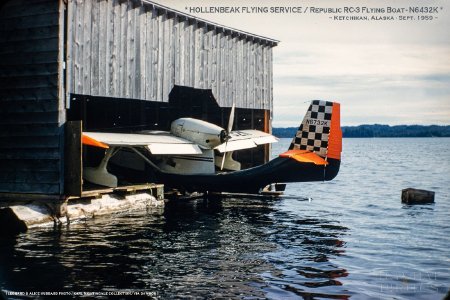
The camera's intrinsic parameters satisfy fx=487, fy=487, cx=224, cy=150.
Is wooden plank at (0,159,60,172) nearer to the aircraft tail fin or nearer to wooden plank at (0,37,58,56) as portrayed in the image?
wooden plank at (0,37,58,56)

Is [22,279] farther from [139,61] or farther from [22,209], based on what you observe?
[139,61]

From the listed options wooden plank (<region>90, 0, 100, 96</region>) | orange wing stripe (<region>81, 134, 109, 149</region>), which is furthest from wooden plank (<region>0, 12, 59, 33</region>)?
orange wing stripe (<region>81, 134, 109, 149</region>)

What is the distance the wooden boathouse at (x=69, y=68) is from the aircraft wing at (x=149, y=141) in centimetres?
121

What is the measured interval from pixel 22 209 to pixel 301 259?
8.58 meters

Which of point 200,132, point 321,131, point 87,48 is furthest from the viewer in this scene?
point 200,132

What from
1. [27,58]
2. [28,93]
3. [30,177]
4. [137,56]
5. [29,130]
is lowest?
[30,177]

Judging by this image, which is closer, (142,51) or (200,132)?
(142,51)

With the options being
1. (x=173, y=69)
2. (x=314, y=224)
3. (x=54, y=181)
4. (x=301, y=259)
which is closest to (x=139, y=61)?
(x=173, y=69)

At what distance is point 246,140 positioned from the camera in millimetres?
23906

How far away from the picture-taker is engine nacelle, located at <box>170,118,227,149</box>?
20.7 metres

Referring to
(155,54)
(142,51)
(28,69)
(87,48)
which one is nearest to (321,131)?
(155,54)

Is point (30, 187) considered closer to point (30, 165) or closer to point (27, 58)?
point (30, 165)

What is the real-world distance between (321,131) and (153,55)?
7.50 metres

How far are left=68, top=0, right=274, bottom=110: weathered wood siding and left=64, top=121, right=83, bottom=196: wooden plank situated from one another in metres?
1.46
